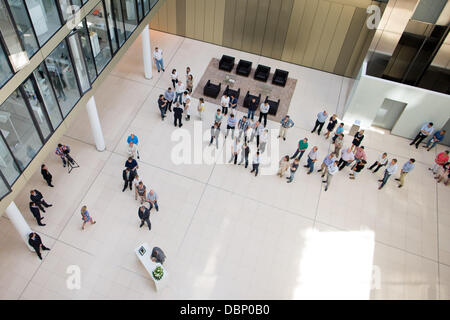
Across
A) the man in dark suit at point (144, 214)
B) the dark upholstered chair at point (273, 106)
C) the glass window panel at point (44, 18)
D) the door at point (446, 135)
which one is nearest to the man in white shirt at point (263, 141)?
the dark upholstered chair at point (273, 106)

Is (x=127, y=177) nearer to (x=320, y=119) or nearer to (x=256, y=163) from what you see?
(x=256, y=163)

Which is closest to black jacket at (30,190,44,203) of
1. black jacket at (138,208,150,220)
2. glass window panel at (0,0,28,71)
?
black jacket at (138,208,150,220)

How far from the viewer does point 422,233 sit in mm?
13766

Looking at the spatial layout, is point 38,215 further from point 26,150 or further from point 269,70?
point 269,70

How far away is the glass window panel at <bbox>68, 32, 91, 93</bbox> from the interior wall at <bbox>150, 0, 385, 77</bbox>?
906cm

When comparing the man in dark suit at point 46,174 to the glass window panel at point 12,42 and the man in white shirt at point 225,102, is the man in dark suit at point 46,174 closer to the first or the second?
the glass window panel at point 12,42

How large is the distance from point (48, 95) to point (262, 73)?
10.8 meters

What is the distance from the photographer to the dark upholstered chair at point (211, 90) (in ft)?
56.3

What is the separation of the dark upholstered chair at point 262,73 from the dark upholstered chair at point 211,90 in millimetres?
2209

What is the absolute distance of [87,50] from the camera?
11.5 m

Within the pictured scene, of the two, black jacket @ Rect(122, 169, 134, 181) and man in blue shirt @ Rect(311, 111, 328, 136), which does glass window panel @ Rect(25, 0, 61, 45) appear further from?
man in blue shirt @ Rect(311, 111, 328, 136)

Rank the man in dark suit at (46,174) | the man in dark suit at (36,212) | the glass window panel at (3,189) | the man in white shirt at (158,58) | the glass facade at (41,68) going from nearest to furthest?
the glass facade at (41,68) < the glass window panel at (3,189) < the man in dark suit at (36,212) < the man in dark suit at (46,174) < the man in white shirt at (158,58)

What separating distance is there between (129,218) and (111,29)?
6432mm

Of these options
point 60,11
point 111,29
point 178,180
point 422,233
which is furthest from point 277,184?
point 60,11
